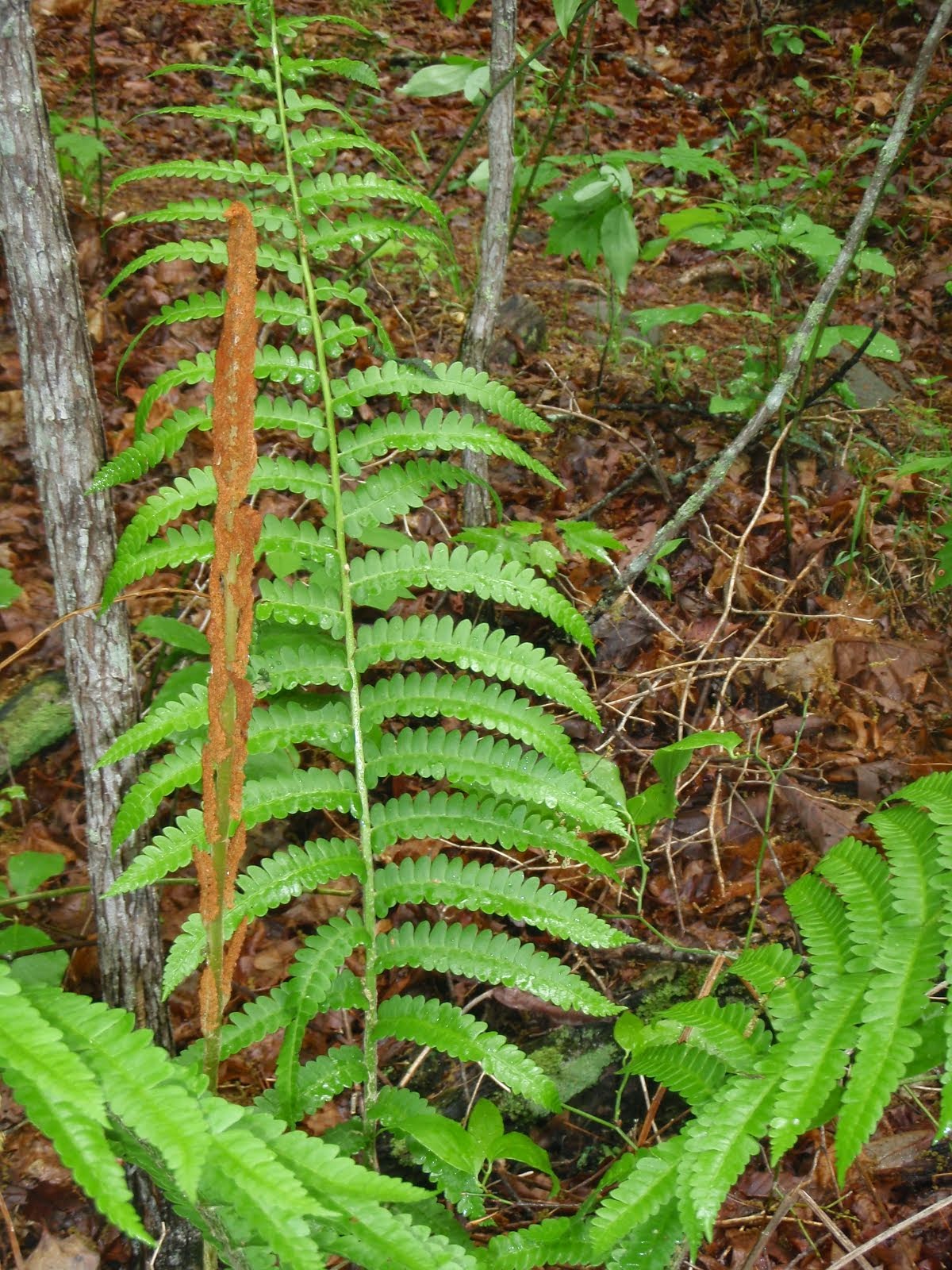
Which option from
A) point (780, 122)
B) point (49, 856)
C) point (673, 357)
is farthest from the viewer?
point (780, 122)

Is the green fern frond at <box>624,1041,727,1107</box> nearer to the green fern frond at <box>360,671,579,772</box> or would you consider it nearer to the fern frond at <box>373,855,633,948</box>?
the fern frond at <box>373,855,633,948</box>

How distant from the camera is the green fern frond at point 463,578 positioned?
2.10 metres

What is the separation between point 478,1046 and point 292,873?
0.49m

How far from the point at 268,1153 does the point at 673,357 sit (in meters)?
3.67

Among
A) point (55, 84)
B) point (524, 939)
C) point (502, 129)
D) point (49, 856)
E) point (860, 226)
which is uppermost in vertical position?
point (55, 84)

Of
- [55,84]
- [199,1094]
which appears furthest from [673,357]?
[55,84]

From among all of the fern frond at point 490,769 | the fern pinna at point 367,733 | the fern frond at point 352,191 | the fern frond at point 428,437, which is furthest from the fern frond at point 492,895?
the fern frond at point 352,191

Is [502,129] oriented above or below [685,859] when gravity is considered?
above

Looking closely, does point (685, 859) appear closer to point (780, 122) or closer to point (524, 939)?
point (524, 939)

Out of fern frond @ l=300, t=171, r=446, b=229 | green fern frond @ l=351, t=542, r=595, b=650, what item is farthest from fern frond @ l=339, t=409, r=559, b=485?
fern frond @ l=300, t=171, r=446, b=229

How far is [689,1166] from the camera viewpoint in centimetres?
152

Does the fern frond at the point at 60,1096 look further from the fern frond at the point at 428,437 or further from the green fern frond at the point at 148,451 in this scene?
the fern frond at the point at 428,437

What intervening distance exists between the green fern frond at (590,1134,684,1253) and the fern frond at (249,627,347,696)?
107cm

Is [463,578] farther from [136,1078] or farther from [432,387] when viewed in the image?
[136,1078]
